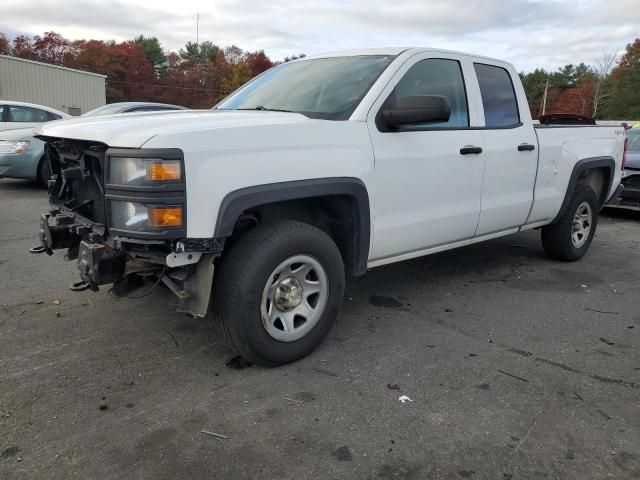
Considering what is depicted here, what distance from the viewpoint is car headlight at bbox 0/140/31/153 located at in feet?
30.1

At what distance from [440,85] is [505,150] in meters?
0.85

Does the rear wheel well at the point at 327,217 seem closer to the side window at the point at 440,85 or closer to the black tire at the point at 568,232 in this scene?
A: the side window at the point at 440,85

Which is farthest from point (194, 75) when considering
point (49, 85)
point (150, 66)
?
point (49, 85)

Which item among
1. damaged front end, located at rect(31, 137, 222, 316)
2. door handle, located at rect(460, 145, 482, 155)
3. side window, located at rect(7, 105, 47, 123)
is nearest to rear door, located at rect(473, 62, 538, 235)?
door handle, located at rect(460, 145, 482, 155)

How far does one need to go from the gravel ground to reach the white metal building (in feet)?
84.7

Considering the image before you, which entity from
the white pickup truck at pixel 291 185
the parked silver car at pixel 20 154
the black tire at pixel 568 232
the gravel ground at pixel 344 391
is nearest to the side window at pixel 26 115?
the parked silver car at pixel 20 154

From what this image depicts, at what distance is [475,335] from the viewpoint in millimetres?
3879

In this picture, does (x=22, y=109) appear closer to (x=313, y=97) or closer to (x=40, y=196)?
(x=40, y=196)

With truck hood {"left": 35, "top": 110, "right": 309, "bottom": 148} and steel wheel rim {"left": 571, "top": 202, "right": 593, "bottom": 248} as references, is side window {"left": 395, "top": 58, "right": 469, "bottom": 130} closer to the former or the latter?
truck hood {"left": 35, "top": 110, "right": 309, "bottom": 148}

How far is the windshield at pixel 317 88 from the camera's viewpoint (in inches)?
144

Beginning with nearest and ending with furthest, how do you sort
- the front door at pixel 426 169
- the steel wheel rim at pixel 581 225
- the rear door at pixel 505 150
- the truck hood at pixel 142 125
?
the truck hood at pixel 142 125
the front door at pixel 426 169
the rear door at pixel 505 150
the steel wheel rim at pixel 581 225

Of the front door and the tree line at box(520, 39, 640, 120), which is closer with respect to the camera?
the front door

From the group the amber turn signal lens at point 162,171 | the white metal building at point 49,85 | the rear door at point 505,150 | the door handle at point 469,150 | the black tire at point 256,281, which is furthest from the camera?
Result: the white metal building at point 49,85

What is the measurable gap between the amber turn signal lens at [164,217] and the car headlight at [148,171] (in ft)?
0.43
